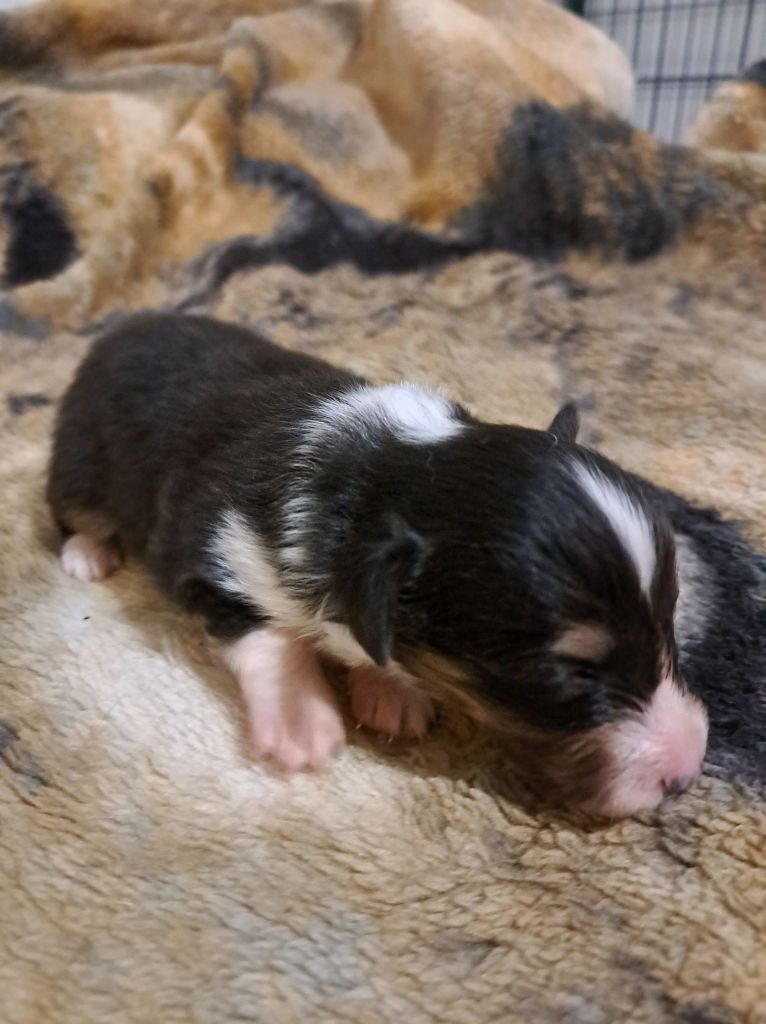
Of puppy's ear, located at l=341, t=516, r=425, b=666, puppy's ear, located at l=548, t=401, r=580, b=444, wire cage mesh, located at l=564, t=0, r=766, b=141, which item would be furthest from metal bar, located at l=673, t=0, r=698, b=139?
puppy's ear, located at l=341, t=516, r=425, b=666

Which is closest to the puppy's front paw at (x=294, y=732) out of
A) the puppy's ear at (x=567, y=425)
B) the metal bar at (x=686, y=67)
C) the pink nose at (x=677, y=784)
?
the pink nose at (x=677, y=784)

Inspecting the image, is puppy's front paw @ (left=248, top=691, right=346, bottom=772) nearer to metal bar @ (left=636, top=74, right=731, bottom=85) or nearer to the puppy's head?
the puppy's head

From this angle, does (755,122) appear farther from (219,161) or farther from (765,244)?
(219,161)

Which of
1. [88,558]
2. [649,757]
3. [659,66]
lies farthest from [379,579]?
[659,66]

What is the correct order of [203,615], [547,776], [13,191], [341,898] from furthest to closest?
[13,191] → [203,615] → [547,776] → [341,898]

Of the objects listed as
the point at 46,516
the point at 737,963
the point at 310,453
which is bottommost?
the point at 46,516

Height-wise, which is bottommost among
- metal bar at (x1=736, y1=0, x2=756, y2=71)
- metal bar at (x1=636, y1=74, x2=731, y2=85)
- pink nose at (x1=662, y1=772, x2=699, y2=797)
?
metal bar at (x1=636, y1=74, x2=731, y2=85)

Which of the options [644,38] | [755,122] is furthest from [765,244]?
[644,38]

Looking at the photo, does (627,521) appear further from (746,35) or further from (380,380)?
(746,35)
